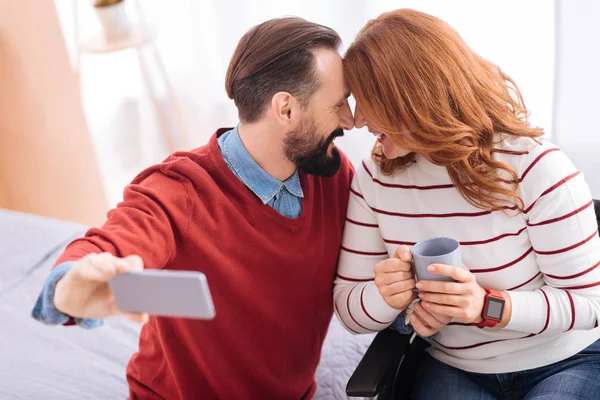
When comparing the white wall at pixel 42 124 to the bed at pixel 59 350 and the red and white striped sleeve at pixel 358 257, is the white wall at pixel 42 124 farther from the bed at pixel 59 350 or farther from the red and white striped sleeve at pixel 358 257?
the red and white striped sleeve at pixel 358 257

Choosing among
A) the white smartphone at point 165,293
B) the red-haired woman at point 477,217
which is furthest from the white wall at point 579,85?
the white smartphone at point 165,293

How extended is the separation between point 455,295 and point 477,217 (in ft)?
0.64

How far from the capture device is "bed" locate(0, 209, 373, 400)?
6.01 ft

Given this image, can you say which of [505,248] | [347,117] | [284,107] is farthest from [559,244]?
[284,107]

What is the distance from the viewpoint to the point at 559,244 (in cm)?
134

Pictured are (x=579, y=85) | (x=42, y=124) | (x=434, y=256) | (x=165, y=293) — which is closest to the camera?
(x=165, y=293)

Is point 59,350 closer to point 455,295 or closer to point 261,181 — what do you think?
point 261,181

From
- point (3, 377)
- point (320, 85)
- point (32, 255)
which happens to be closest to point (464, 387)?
point (320, 85)

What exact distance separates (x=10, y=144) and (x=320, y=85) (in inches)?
88.8

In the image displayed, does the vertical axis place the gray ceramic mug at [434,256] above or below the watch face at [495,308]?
above

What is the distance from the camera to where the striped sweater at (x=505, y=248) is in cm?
134

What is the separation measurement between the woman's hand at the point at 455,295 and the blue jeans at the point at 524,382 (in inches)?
8.1

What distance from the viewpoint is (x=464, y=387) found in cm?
146

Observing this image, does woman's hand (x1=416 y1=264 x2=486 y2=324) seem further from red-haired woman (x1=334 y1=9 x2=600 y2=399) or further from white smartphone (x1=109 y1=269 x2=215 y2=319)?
white smartphone (x1=109 y1=269 x2=215 y2=319)
